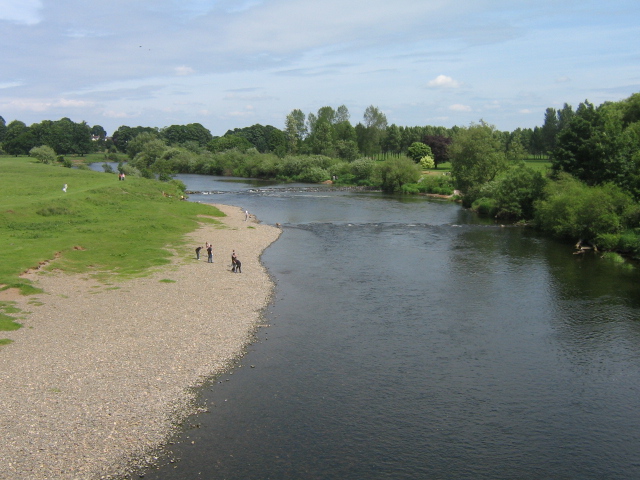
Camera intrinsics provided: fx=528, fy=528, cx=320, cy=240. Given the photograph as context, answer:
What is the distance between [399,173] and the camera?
124188 millimetres

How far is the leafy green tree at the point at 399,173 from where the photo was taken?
124m

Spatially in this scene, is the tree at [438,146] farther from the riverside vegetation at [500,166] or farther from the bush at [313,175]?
the bush at [313,175]

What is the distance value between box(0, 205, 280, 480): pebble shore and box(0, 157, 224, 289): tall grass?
3.22 meters

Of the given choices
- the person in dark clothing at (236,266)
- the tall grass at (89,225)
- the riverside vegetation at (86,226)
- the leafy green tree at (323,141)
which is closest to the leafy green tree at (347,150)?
the leafy green tree at (323,141)

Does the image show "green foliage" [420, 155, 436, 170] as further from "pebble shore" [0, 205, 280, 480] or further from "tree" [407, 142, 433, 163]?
"pebble shore" [0, 205, 280, 480]

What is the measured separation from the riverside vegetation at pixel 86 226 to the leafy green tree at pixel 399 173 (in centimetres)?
5443

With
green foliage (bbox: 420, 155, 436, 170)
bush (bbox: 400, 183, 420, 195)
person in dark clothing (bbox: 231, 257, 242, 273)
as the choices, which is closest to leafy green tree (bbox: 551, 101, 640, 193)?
person in dark clothing (bbox: 231, 257, 242, 273)

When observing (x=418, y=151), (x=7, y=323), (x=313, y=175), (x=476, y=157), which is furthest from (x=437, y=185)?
(x=7, y=323)

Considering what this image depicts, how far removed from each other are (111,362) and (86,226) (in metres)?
34.2

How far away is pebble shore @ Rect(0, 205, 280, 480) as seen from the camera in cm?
1848

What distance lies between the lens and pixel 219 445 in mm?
19547

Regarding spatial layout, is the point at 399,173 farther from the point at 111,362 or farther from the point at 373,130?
the point at 111,362

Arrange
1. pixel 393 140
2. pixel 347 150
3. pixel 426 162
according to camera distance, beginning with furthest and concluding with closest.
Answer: pixel 393 140 → pixel 347 150 → pixel 426 162

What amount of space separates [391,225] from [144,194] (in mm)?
39016
